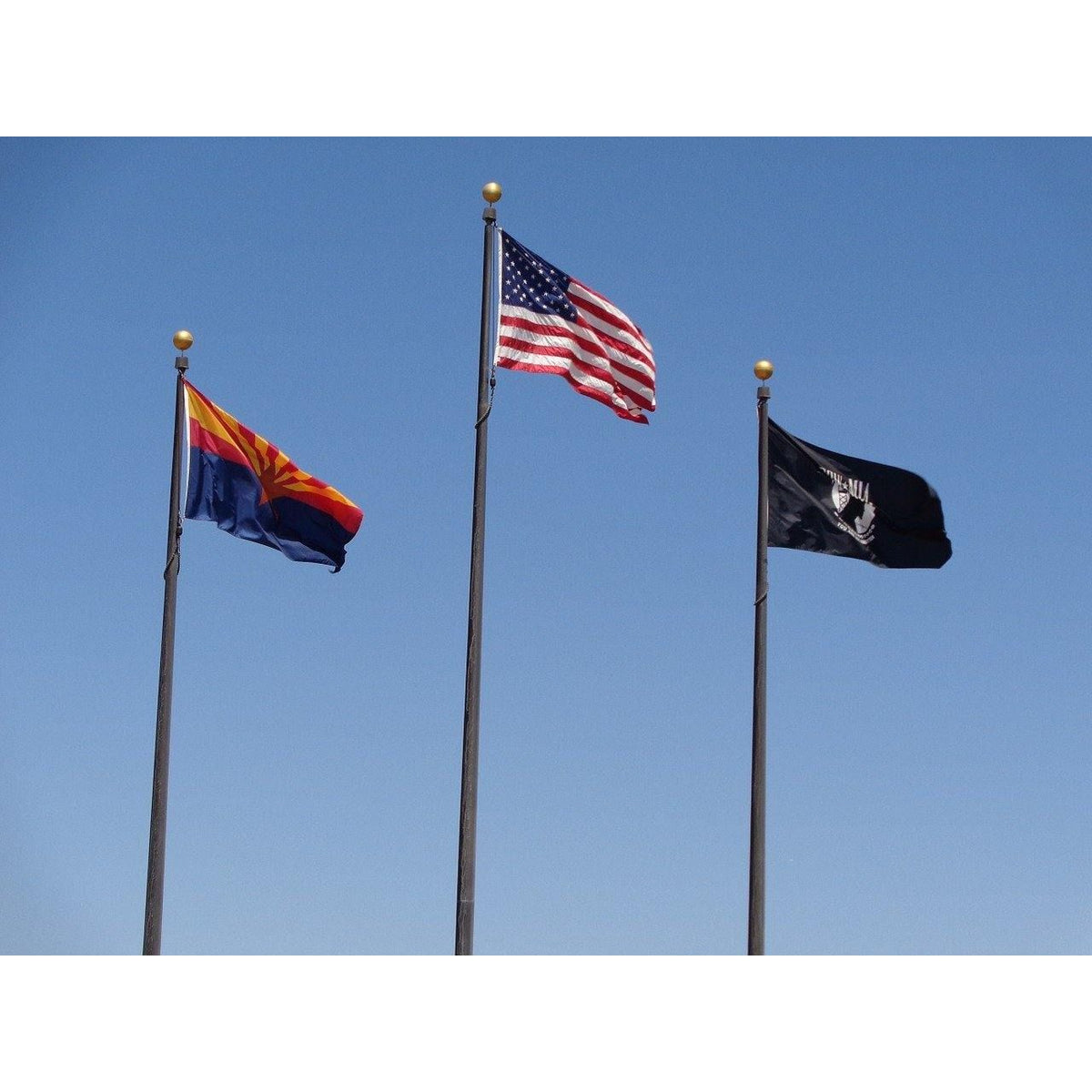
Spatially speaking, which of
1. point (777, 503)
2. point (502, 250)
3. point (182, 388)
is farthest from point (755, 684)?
point (182, 388)

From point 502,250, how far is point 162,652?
562cm

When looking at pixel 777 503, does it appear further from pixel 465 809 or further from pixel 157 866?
pixel 157 866

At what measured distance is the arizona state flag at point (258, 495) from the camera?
71.7 feet

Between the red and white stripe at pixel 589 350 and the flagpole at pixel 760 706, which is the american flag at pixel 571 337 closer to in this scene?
the red and white stripe at pixel 589 350

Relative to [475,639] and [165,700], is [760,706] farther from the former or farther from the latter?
[165,700]

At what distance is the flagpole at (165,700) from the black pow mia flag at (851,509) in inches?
262

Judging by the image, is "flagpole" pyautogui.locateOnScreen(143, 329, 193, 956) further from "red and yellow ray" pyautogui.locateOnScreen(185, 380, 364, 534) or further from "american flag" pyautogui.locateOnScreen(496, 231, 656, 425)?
"american flag" pyautogui.locateOnScreen(496, 231, 656, 425)

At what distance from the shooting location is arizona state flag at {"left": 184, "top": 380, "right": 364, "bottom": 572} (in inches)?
860

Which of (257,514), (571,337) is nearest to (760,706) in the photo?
(571,337)

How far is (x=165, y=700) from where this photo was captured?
65.9 ft

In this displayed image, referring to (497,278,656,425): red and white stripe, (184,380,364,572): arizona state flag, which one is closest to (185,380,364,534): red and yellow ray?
(184,380,364,572): arizona state flag

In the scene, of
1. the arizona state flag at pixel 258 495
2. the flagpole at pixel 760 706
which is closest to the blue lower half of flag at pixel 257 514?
the arizona state flag at pixel 258 495
